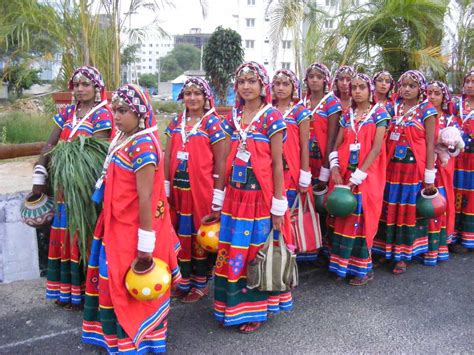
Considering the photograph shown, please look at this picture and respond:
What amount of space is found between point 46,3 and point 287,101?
3.97 metres

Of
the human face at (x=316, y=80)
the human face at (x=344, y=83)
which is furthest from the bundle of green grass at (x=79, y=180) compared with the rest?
the human face at (x=344, y=83)

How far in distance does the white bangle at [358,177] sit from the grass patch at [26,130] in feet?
18.5

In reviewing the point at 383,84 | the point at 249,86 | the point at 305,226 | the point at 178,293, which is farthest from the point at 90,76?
the point at 383,84

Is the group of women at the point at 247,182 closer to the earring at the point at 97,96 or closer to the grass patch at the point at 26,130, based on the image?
the earring at the point at 97,96

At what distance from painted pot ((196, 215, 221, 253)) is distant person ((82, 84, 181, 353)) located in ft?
2.01

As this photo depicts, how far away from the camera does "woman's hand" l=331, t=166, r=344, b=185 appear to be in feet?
15.5

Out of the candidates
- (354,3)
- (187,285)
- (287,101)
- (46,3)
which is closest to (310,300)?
(187,285)

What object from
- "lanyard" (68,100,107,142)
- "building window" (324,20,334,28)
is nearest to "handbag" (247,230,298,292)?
"lanyard" (68,100,107,142)

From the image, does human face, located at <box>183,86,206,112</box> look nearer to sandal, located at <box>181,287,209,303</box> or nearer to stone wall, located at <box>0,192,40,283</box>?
sandal, located at <box>181,287,209,303</box>

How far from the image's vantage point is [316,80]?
507 cm

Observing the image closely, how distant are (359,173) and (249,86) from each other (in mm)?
1510

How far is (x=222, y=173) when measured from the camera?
406 cm

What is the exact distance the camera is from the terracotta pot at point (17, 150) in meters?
4.97

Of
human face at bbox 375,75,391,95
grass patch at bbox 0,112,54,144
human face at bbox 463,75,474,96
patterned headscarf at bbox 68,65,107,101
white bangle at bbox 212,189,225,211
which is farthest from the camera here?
grass patch at bbox 0,112,54,144
